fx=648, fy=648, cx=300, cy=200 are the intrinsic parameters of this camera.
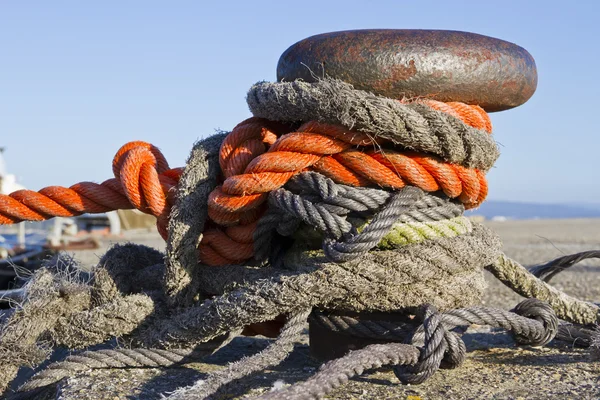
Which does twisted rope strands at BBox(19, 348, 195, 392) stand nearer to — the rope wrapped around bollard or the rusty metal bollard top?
the rope wrapped around bollard

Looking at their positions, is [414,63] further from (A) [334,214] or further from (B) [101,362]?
(B) [101,362]

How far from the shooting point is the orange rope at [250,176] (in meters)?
1.91

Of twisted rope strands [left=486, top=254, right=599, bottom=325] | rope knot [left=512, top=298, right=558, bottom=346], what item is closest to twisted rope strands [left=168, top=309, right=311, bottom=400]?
rope knot [left=512, top=298, right=558, bottom=346]

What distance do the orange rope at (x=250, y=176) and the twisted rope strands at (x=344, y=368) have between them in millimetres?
491

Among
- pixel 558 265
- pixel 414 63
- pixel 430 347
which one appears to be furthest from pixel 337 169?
pixel 558 265

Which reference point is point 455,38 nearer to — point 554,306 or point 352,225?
point 352,225

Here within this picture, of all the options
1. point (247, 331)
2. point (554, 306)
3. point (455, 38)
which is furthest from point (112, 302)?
point (554, 306)

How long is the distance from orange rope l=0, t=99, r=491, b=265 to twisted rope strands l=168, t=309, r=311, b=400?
13.8 inches

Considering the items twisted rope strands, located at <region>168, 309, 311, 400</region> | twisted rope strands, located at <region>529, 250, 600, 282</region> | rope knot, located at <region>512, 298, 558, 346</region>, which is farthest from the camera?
twisted rope strands, located at <region>529, 250, 600, 282</region>

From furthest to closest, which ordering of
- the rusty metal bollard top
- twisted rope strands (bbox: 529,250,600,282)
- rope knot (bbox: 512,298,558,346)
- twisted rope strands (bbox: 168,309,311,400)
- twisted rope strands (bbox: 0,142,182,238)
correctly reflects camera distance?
twisted rope strands (bbox: 529,250,600,282) → twisted rope strands (bbox: 0,142,182,238) → rope knot (bbox: 512,298,558,346) → the rusty metal bollard top → twisted rope strands (bbox: 168,309,311,400)

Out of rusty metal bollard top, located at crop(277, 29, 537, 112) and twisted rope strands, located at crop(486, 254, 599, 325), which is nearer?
rusty metal bollard top, located at crop(277, 29, 537, 112)

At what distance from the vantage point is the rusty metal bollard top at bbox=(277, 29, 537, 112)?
76.5 inches

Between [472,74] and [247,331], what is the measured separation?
1.14 m

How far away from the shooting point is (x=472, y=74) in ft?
6.58
